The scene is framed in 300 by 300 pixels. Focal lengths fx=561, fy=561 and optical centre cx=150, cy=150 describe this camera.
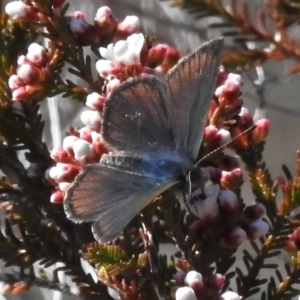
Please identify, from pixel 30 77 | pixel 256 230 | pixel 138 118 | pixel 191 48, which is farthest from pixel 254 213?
pixel 191 48

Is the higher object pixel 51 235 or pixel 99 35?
pixel 99 35

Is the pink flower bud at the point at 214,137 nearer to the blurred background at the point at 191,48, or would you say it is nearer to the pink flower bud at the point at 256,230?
the pink flower bud at the point at 256,230

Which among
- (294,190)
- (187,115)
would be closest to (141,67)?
(187,115)

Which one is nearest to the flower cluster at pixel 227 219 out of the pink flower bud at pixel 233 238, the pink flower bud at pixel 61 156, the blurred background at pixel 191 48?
the pink flower bud at pixel 233 238

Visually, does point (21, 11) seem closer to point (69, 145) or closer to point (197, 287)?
point (69, 145)

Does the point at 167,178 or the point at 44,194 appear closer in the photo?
the point at 167,178

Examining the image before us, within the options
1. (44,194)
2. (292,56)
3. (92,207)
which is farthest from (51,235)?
(292,56)

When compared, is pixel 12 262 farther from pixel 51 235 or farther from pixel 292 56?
pixel 292 56

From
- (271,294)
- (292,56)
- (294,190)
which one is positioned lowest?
(271,294)
